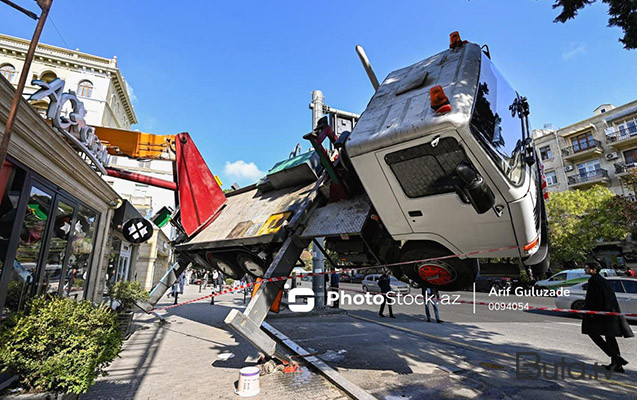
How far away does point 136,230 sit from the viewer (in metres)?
9.48

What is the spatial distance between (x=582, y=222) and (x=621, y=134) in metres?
12.6

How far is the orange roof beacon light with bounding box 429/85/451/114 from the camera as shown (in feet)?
10.4

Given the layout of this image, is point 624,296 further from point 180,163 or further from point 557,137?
point 557,137

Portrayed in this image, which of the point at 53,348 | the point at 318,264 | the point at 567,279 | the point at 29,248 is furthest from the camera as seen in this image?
the point at 567,279

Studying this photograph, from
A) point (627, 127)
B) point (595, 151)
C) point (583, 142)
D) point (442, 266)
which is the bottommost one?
point (442, 266)

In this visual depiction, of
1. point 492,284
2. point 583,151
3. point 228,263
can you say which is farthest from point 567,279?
point 583,151

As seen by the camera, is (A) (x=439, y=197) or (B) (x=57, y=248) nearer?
(A) (x=439, y=197)

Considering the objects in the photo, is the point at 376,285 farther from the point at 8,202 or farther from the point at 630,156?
the point at 630,156

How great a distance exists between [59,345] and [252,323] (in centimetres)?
218

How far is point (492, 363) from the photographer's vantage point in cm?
561

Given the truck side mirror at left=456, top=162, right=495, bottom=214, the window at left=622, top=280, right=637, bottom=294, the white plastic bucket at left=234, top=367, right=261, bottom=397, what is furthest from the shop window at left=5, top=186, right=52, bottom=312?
the window at left=622, top=280, right=637, bottom=294

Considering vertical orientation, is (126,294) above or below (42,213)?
below

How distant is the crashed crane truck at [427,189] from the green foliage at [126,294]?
504 cm

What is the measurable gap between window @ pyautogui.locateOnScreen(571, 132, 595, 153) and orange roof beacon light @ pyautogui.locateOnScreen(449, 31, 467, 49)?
3705 centimetres
